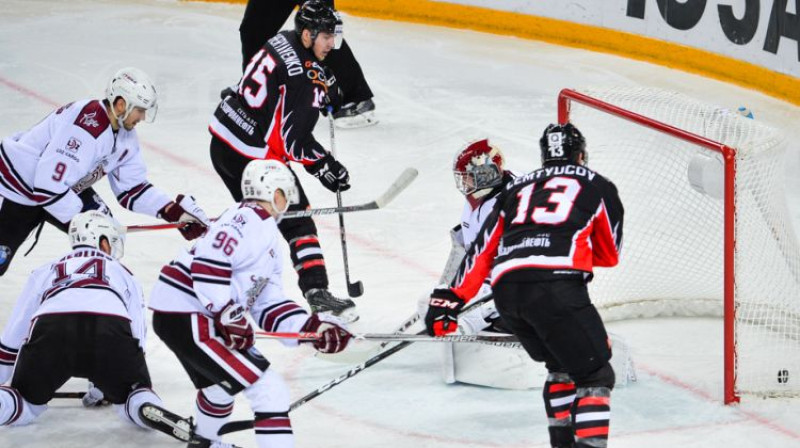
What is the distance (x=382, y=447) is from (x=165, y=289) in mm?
809

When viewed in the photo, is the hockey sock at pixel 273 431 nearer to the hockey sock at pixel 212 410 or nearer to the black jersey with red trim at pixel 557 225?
the hockey sock at pixel 212 410

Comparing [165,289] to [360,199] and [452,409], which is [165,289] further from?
[360,199]

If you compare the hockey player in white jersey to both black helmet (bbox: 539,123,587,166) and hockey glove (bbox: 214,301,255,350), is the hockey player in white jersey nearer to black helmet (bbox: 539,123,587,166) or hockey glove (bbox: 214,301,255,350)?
hockey glove (bbox: 214,301,255,350)

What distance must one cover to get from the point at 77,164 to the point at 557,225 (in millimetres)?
1888

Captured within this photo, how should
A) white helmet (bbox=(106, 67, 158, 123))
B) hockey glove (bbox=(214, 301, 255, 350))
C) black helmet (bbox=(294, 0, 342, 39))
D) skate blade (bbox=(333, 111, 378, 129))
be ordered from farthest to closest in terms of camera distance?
skate blade (bbox=(333, 111, 378, 129))
black helmet (bbox=(294, 0, 342, 39))
white helmet (bbox=(106, 67, 158, 123))
hockey glove (bbox=(214, 301, 255, 350))

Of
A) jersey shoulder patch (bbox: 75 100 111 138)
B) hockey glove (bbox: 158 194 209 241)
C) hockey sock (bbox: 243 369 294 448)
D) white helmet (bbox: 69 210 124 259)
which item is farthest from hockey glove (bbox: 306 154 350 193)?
hockey sock (bbox: 243 369 294 448)

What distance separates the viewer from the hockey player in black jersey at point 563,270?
357 cm

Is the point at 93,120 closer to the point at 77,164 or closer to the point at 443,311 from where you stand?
the point at 77,164

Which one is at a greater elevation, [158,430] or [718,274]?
[718,274]

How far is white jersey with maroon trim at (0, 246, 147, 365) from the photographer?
407 centimetres

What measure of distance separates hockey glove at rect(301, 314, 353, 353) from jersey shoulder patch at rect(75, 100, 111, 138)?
126 cm

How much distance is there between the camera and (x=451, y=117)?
7238mm

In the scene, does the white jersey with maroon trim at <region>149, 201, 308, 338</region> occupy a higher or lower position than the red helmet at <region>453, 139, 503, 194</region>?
lower

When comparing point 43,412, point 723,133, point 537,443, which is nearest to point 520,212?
point 537,443
